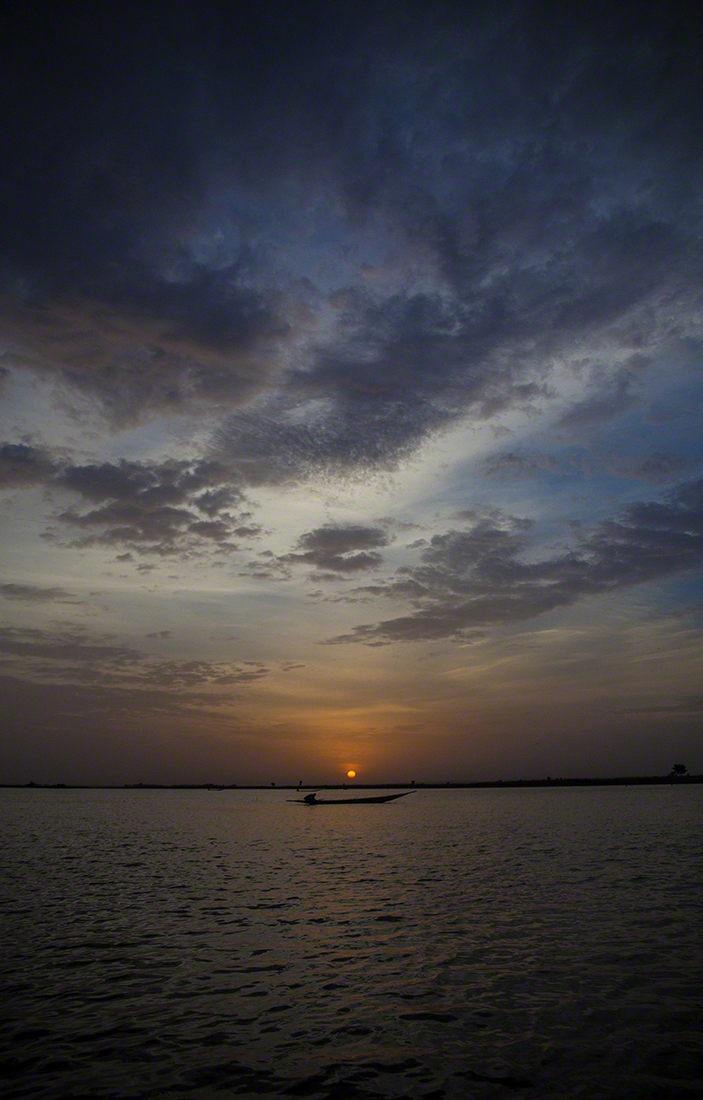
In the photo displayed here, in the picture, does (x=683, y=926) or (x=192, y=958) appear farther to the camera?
(x=683, y=926)

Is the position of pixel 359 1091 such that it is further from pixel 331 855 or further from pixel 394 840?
pixel 394 840

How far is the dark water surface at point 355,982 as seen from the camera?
11250 millimetres

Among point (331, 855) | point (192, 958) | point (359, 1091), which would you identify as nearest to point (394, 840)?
point (331, 855)

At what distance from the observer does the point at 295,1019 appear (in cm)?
1382

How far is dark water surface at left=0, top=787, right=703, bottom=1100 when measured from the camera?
1125 cm

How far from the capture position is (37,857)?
4234 centimetres

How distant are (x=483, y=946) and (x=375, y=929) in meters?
4.30

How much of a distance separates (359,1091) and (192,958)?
32.0 ft

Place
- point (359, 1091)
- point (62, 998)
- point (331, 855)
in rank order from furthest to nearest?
point (331, 855) < point (62, 998) < point (359, 1091)

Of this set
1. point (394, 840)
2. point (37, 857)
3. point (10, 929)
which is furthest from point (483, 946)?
point (394, 840)

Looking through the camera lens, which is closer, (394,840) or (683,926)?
(683,926)

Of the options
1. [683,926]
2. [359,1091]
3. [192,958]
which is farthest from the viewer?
[683,926]

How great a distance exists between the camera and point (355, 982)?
1634 cm

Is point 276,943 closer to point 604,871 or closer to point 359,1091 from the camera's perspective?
point 359,1091
